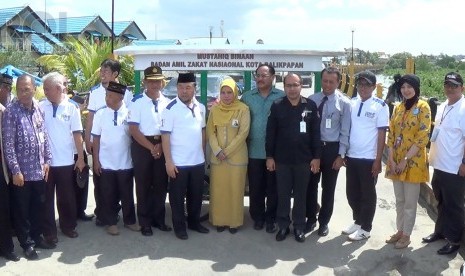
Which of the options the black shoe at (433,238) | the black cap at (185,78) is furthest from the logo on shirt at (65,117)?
the black shoe at (433,238)

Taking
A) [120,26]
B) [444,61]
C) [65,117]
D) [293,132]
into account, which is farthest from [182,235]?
[444,61]

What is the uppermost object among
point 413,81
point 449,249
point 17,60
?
point 17,60

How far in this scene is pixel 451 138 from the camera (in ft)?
14.8

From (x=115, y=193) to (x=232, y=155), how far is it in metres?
1.30

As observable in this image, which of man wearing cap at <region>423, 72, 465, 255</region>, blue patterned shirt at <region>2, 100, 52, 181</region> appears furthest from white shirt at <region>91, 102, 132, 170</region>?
man wearing cap at <region>423, 72, 465, 255</region>

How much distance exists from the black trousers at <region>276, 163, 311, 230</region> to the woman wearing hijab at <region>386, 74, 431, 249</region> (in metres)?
0.85

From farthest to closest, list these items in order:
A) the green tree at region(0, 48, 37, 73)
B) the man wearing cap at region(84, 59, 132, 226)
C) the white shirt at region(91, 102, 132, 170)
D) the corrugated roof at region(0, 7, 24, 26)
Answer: the corrugated roof at region(0, 7, 24, 26)
the green tree at region(0, 48, 37, 73)
the man wearing cap at region(84, 59, 132, 226)
the white shirt at region(91, 102, 132, 170)

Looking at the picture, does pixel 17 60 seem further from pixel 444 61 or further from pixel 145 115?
pixel 444 61

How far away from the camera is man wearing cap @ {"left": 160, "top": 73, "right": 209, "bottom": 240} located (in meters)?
4.87

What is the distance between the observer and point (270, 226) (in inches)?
207

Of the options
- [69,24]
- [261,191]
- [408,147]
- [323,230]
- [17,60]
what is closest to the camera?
[408,147]

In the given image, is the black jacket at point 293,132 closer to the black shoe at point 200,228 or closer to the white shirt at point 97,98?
the black shoe at point 200,228

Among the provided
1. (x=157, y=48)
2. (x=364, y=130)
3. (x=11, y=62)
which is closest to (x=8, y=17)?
(x=11, y=62)

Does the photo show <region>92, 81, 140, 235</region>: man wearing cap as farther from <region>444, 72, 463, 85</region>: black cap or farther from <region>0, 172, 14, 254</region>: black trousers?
<region>444, 72, 463, 85</region>: black cap
